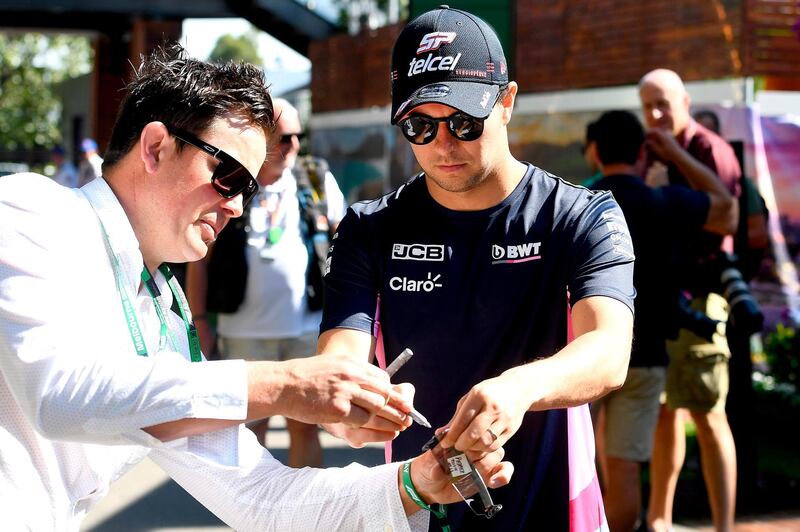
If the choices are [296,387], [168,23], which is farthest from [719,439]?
[168,23]

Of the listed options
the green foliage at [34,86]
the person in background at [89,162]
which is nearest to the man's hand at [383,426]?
the person in background at [89,162]

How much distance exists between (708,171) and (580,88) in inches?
258

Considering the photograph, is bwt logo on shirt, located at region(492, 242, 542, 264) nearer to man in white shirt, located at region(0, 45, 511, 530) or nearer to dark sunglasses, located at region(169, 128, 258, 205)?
man in white shirt, located at region(0, 45, 511, 530)

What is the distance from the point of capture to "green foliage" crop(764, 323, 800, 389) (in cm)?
775

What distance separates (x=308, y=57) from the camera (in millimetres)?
18922

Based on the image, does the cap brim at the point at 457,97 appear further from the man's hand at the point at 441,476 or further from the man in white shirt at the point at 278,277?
the man in white shirt at the point at 278,277

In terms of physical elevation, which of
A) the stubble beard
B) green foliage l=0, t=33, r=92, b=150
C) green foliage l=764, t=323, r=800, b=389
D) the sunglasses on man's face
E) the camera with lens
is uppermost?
green foliage l=0, t=33, r=92, b=150

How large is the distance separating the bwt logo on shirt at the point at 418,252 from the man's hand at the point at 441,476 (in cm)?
57

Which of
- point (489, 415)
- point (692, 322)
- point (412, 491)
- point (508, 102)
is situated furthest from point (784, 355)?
point (489, 415)

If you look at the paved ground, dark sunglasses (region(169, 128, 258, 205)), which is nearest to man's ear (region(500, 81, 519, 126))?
dark sunglasses (region(169, 128, 258, 205))

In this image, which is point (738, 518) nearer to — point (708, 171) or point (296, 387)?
point (708, 171)

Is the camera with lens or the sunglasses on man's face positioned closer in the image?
the sunglasses on man's face

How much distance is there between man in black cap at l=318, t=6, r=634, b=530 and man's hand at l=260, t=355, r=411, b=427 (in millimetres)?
409

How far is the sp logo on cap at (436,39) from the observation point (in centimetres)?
262
